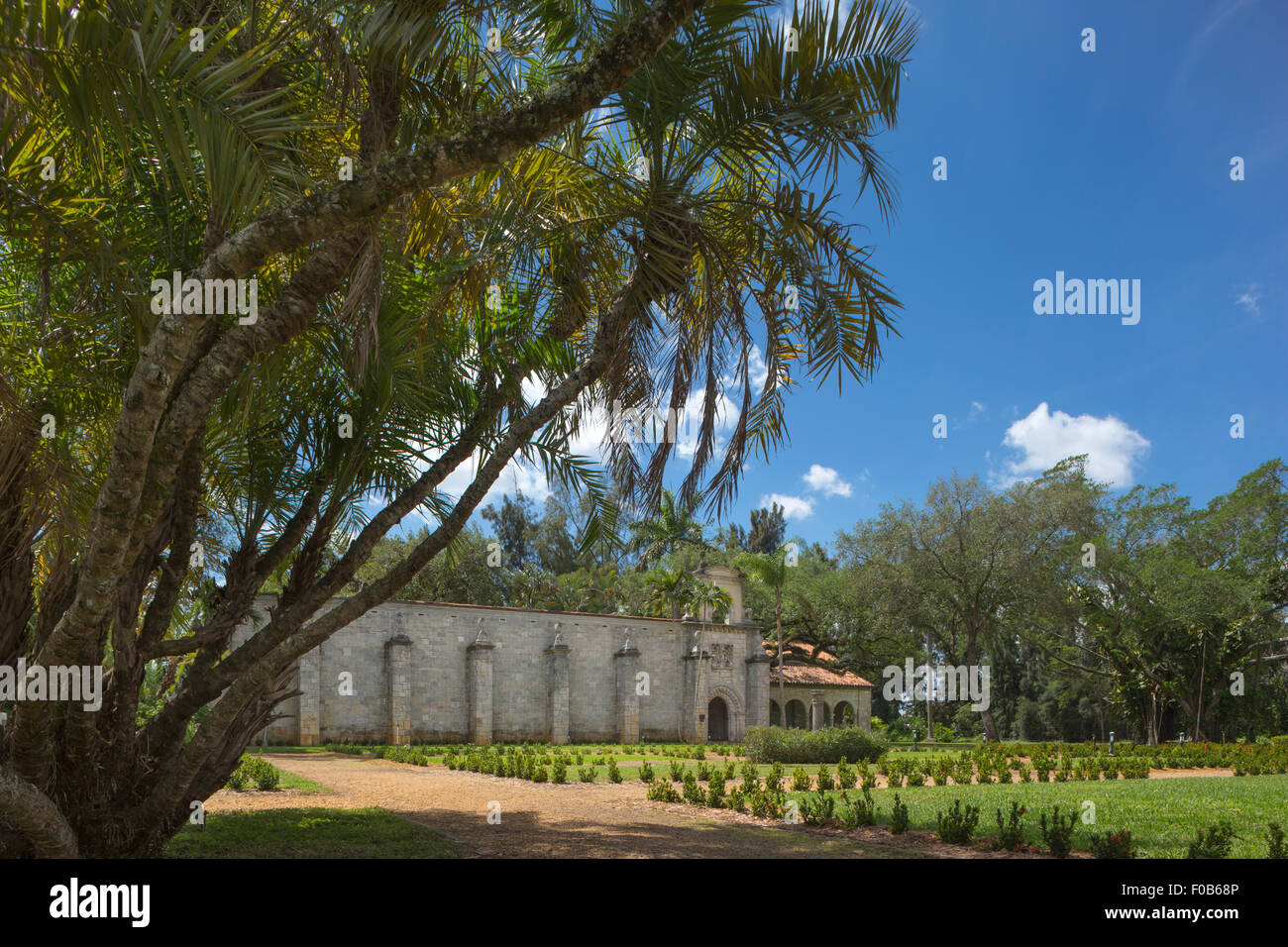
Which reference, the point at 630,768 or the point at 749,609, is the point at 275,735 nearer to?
the point at 630,768

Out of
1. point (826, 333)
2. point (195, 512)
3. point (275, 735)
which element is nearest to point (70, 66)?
point (195, 512)

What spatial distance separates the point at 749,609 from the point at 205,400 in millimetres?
45660

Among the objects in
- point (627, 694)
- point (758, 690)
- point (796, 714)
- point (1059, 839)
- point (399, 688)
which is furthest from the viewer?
point (796, 714)

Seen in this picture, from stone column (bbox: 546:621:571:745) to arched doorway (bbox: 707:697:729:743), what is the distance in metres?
7.92

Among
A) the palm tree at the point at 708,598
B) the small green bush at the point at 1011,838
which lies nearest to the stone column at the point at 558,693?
the palm tree at the point at 708,598

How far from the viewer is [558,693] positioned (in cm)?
3306

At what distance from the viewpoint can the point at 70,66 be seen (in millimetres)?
3969

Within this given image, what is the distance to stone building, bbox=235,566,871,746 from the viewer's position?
29391 millimetres

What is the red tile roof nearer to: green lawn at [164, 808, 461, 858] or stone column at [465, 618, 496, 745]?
stone column at [465, 618, 496, 745]

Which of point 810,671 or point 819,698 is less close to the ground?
point 810,671

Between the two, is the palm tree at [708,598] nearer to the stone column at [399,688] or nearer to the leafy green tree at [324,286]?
the stone column at [399,688]

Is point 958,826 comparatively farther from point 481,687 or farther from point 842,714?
point 842,714

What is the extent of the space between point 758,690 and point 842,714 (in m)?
7.48

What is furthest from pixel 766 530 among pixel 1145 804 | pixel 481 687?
pixel 1145 804
